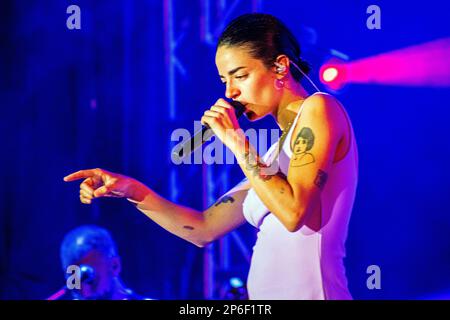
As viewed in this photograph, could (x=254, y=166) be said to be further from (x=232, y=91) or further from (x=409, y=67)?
(x=409, y=67)

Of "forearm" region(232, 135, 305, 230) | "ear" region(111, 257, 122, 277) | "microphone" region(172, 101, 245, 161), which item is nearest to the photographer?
"forearm" region(232, 135, 305, 230)

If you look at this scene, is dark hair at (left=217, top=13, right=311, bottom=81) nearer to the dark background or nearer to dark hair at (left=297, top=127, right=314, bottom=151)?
dark hair at (left=297, top=127, right=314, bottom=151)

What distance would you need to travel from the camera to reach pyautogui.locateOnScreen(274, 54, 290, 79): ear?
1.77m

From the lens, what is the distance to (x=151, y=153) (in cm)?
260

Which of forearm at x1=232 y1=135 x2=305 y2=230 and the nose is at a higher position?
the nose

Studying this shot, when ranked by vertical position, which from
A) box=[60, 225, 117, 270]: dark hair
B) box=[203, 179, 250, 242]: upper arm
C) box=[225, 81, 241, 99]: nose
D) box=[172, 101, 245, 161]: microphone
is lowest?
box=[60, 225, 117, 270]: dark hair

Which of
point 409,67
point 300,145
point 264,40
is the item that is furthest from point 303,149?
point 409,67

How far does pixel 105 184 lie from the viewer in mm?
1860

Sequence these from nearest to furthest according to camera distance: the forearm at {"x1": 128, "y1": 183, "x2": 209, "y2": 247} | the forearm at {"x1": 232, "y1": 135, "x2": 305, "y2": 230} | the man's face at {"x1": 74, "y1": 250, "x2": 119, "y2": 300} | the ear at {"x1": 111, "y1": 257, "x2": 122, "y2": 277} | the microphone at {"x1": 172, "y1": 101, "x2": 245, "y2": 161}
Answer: the forearm at {"x1": 232, "y1": 135, "x2": 305, "y2": 230} < the microphone at {"x1": 172, "y1": 101, "x2": 245, "y2": 161} < the forearm at {"x1": 128, "y1": 183, "x2": 209, "y2": 247} < the man's face at {"x1": 74, "y1": 250, "x2": 119, "y2": 300} < the ear at {"x1": 111, "y1": 257, "x2": 122, "y2": 277}

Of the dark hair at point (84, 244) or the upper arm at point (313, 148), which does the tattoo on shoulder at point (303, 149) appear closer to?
the upper arm at point (313, 148)

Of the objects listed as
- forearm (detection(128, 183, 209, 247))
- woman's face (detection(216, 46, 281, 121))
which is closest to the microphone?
woman's face (detection(216, 46, 281, 121))

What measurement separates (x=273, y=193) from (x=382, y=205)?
44.8 inches

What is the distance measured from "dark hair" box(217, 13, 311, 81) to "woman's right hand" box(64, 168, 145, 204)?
51 cm

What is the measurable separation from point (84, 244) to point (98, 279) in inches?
6.1
